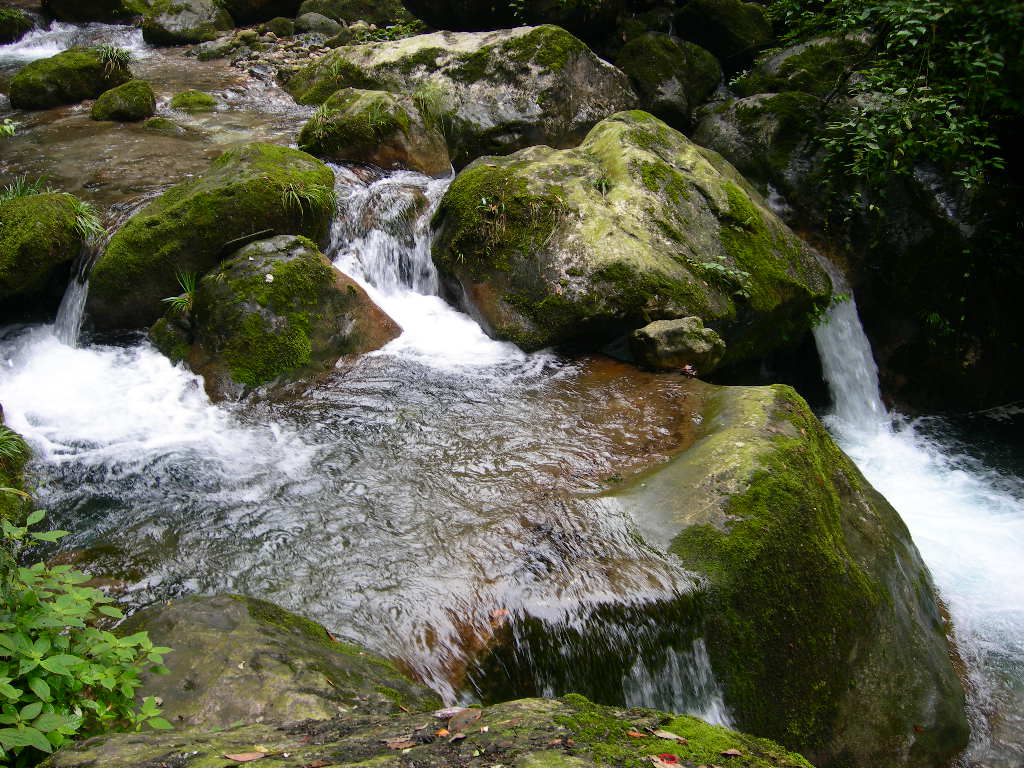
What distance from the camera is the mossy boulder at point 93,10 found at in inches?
648

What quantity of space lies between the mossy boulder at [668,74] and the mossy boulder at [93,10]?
43.4ft

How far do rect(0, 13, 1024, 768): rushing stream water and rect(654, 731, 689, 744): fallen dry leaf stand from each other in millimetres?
1532

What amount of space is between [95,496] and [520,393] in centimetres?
325

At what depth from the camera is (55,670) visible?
197cm

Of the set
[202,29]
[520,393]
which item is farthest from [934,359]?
[202,29]

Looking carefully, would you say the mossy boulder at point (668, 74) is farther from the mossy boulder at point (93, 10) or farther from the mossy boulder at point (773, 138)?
the mossy boulder at point (93, 10)

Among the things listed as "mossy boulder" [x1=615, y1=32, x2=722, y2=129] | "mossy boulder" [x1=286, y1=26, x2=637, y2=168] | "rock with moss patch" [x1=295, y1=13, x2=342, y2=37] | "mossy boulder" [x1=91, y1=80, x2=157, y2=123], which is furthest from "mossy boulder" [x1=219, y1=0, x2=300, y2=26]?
"mossy boulder" [x1=615, y1=32, x2=722, y2=129]

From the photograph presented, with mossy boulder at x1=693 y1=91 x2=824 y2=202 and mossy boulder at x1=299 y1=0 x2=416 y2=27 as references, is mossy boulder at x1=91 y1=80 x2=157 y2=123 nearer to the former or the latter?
mossy boulder at x1=299 y1=0 x2=416 y2=27

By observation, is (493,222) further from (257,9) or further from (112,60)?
(257,9)

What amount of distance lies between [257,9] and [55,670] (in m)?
19.3

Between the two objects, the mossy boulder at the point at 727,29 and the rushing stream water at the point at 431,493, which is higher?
the mossy boulder at the point at 727,29

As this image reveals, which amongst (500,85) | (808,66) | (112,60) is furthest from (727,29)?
(112,60)

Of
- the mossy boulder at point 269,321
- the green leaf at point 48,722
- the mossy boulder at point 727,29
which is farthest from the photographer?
the mossy boulder at point 727,29

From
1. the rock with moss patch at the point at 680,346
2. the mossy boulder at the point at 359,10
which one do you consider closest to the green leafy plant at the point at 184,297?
the rock with moss patch at the point at 680,346
